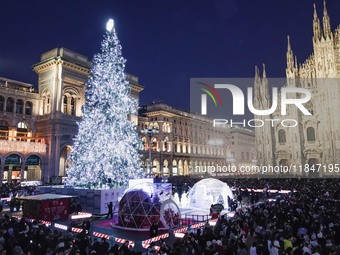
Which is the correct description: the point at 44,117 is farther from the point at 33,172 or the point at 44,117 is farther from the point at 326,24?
the point at 326,24

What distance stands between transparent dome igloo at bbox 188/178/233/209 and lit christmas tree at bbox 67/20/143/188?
5.17 metres

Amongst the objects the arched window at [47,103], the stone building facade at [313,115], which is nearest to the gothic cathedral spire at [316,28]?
the stone building facade at [313,115]

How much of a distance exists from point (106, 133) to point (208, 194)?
916 centimetres

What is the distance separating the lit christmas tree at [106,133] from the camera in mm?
20750

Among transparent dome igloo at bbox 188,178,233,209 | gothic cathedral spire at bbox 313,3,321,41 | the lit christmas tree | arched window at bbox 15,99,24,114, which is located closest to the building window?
arched window at bbox 15,99,24,114

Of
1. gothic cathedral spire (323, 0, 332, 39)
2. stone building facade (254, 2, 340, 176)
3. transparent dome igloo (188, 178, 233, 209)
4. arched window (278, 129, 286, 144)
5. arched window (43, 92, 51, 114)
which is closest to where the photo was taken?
transparent dome igloo (188, 178, 233, 209)

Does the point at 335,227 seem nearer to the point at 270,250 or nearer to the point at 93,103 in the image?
the point at 270,250

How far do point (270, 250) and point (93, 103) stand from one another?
1725 centimetres

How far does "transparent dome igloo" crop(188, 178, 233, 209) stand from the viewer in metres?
21.6

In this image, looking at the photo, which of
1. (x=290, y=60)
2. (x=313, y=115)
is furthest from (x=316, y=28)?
(x=313, y=115)

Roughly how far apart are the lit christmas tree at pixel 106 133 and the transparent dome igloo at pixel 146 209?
614cm

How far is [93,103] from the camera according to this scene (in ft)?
71.3

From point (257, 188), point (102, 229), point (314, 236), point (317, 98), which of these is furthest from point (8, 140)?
point (317, 98)

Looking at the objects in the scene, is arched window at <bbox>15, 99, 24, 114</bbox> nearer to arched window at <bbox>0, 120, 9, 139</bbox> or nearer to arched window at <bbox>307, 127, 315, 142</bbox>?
arched window at <bbox>0, 120, 9, 139</bbox>
